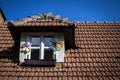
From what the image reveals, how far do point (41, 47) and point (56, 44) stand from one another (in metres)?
0.65

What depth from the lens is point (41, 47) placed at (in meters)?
10.3

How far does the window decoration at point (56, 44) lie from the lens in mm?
10375

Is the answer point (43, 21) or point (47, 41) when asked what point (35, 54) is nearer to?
point (47, 41)

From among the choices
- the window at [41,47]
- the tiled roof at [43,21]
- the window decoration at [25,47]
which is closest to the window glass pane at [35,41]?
the window at [41,47]

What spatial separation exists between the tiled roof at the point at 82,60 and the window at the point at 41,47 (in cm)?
38

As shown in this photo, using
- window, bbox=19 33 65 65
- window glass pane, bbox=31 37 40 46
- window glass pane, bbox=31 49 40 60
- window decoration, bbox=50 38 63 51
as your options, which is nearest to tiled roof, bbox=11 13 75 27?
window, bbox=19 33 65 65

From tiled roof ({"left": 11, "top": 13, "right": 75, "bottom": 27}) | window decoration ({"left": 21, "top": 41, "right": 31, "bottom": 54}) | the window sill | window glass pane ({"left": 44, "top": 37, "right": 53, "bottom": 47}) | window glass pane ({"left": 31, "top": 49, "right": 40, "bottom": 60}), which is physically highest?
tiled roof ({"left": 11, "top": 13, "right": 75, "bottom": 27})

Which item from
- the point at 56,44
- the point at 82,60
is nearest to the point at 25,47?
the point at 56,44

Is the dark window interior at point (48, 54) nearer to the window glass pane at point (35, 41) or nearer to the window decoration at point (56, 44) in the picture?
the window decoration at point (56, 44)

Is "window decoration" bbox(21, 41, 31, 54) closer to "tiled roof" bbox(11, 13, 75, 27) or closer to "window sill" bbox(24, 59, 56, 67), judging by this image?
"window sill" bbox(24, 59, 56, 67)

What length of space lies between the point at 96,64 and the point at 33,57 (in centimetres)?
261

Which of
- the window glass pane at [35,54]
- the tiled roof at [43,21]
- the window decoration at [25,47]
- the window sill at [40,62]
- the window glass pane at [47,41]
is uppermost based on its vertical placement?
the tiled roof at [43,21]

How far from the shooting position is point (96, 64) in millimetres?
10164

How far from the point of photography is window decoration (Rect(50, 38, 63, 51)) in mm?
10375
